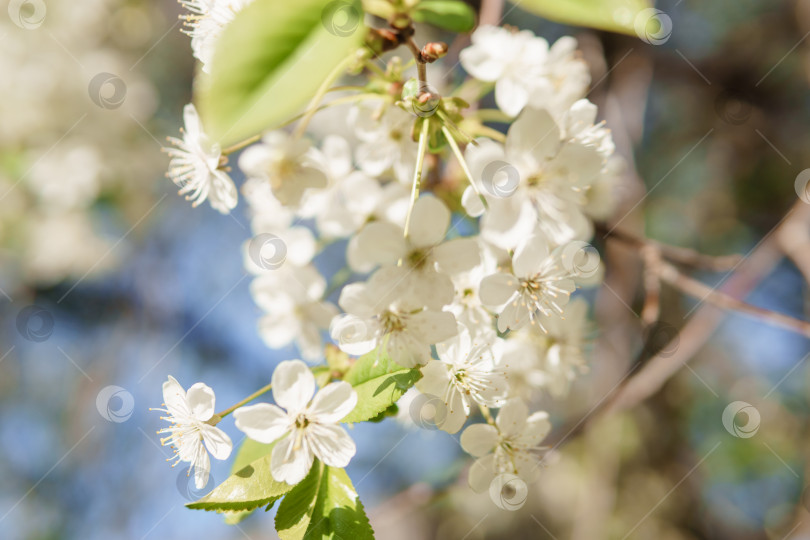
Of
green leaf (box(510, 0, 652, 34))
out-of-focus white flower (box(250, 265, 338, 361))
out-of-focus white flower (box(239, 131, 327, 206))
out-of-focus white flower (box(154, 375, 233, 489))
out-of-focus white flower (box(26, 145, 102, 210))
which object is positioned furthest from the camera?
out-of-focus white flower (box(26, 145, 102, 210))

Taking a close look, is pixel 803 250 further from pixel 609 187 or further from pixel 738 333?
pixel 738 333

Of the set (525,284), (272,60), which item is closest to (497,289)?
(525,284)

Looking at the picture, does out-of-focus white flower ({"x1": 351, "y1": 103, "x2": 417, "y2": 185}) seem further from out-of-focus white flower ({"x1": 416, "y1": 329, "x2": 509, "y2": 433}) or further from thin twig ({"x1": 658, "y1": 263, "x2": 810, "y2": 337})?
thin twig ({"x1": 658, "y1": 263, "x2": 810, "y2": 337})

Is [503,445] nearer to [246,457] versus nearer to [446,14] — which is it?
[246,457]

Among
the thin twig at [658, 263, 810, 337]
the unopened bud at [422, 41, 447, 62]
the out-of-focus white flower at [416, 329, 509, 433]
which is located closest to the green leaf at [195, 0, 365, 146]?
the unopened bud at [422, 41, 447, 62]

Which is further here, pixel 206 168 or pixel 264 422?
pixel 206 168

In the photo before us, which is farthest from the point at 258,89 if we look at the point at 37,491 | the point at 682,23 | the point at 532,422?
the point at 37,491
